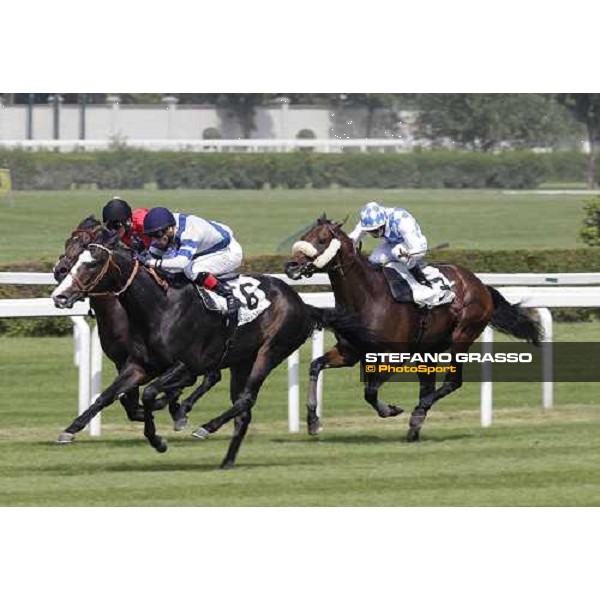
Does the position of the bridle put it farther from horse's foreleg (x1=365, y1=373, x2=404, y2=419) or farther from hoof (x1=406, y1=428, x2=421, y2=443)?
hoof (x1=406, y1=428, x2=421, y2=443)

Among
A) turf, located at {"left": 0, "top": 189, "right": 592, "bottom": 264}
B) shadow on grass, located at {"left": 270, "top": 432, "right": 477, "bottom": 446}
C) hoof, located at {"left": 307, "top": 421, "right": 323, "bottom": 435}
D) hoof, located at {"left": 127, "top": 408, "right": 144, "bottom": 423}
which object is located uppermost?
hoof, located at {"left": 127, "top": 408, "right": 144, "bottom": 423}

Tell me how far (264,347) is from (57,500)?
2122mm

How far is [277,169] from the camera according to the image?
3716 centimetres

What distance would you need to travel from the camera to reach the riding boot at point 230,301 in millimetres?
9641

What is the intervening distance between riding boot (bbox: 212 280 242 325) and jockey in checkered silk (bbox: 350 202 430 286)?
3.76 ft

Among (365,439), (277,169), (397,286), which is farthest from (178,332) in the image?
(277,169)

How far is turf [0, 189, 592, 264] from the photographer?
29203mm

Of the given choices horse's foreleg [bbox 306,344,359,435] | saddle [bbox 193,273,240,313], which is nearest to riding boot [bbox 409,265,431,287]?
horse's foreleg [bbox 306,344,359,435]

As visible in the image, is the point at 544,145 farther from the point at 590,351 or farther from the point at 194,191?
the point at 590,351

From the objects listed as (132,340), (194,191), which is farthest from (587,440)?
(194,191)

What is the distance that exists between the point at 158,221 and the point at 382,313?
1.79 meters

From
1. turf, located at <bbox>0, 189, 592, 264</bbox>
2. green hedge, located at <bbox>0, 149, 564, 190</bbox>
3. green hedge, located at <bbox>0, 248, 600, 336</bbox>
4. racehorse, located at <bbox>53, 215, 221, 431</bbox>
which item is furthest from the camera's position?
green hedge, located at <bbox>0, 149, 564, 190</bbox>

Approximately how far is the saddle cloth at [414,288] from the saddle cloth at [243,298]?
3.68 ft

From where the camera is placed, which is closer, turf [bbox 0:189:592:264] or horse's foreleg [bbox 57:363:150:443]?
horse's foreleg [bbox 57:363:150:443]
